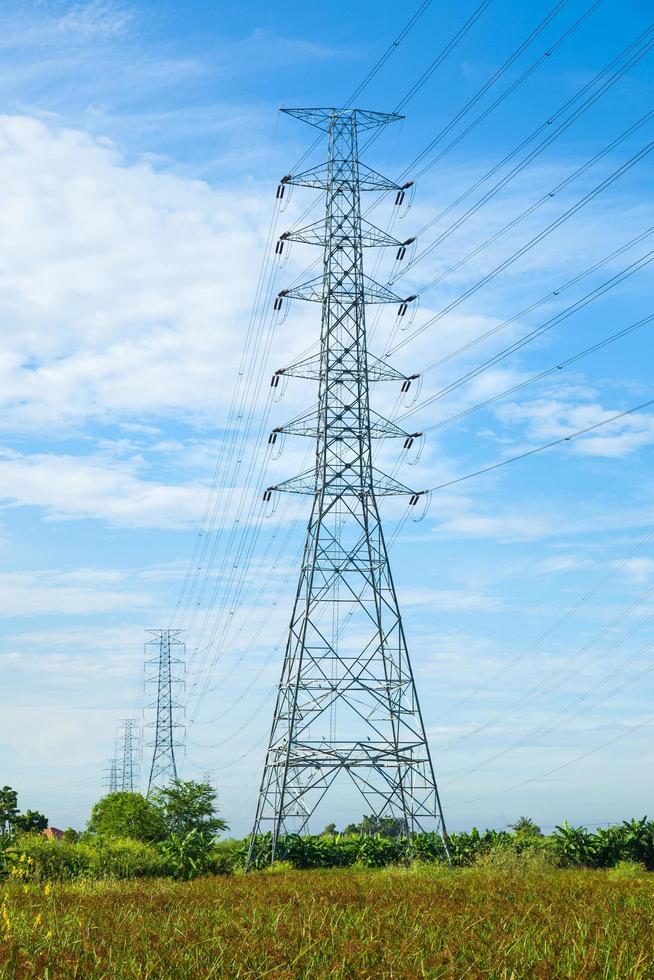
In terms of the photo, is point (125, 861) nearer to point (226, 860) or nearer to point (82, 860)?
point (82, 860)

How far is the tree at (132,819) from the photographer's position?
49656mm

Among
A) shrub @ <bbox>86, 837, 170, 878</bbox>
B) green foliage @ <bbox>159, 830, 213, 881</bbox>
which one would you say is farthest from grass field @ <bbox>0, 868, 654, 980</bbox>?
green foliage @ <bbox>159, 830, 213, 881</bbox>

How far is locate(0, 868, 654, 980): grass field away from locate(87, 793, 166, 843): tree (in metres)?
30.3

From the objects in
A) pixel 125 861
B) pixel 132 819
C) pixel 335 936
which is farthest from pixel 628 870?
pixel 132 819

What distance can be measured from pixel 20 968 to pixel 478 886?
1469cm

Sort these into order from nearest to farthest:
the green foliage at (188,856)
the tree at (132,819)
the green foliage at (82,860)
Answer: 1. the green foliage at (82,860)
2. the green foliage at (188,856)
3. the tree at (132,819)

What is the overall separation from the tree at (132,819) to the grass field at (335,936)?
1191 inches

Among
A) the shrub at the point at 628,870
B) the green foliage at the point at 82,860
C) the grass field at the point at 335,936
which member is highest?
the green foliage at the point at 82,860

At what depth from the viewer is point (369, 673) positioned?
3559 centimetres

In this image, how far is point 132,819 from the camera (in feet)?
169

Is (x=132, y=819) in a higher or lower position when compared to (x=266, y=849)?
higher

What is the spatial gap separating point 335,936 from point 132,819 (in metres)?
41.8

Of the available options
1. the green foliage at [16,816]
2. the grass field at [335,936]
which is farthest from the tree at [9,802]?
the grass field at [335,936]

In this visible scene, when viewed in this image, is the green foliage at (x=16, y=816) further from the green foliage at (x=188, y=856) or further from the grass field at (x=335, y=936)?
the grass field at (x=335, y=936)
